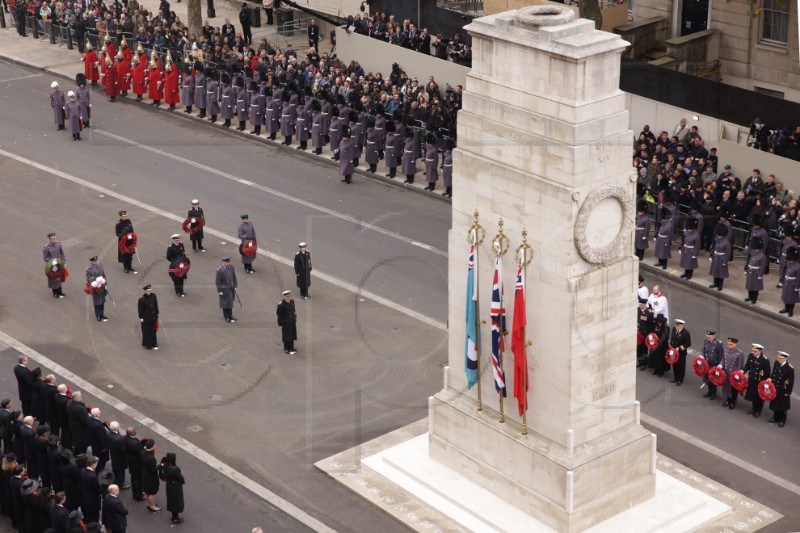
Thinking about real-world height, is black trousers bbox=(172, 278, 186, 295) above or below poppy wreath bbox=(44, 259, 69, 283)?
Result: below

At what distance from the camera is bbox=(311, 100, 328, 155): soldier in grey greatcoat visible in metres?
45.5

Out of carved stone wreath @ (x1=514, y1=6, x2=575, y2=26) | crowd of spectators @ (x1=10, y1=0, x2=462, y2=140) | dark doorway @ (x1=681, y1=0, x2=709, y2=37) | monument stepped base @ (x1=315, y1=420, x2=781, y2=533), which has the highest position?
carved stone wreath @ (x1=514, y1=6, x2=575, y2=26)

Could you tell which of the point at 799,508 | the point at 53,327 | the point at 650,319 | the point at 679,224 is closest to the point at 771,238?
the point at 679,224

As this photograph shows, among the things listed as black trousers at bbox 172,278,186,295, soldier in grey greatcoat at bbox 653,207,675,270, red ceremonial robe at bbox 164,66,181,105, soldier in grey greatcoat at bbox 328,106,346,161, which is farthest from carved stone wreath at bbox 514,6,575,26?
red ceremonial robe at bbox 164,66,181,105

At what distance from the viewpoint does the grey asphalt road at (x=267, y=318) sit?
3030cm

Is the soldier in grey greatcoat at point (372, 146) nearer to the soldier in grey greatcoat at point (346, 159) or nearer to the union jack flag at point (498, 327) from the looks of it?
the soldier in grey greatcoat at point (346, 159)

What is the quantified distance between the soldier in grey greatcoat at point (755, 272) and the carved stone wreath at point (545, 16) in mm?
11448

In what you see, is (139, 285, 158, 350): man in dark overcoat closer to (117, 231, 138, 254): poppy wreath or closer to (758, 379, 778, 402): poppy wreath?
(117, 231, 138, 254): poppy wreath

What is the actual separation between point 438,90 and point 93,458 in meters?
21.8

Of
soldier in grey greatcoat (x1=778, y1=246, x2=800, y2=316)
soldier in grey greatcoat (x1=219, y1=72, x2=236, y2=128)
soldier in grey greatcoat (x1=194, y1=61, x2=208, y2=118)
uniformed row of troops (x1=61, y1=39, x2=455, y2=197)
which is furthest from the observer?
soldier in grey greatcoat (x1=194, y1=61, x2=208, y2=118)

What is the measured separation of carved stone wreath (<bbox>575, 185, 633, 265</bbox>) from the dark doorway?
23.0m

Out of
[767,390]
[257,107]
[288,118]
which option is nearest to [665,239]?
[767,390]

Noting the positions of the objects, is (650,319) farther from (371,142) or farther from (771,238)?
(371,142)

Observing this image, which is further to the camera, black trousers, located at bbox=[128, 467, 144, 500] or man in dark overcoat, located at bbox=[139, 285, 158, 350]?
man in dark overcoat, located at bbox=[139, 285, 158, 350]
